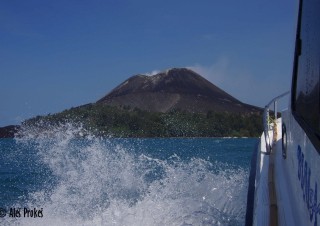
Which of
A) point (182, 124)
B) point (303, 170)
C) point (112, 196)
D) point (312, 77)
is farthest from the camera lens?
point (182, 124)

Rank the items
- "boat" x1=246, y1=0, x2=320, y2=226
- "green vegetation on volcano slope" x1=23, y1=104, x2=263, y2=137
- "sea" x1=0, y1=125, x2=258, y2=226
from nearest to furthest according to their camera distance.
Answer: "boat" x1=246, y1=0, x2=320, y2=226, "sea" x1=0, y1=125, x2=258, y2=226, "green vegetation on volcano slope" x1=23, y1=104, x2=263, y2=137

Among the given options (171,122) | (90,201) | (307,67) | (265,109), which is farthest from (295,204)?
(171,122)

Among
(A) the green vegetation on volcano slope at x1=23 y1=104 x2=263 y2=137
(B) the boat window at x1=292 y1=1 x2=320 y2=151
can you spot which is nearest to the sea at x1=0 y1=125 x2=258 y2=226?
(B) the boat window at x1=292 y1=1 x2=320 y2=151

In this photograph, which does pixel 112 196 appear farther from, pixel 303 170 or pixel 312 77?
pixel 312 77

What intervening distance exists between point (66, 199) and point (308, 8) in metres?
6.82

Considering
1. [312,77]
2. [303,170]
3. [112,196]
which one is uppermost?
[312,77]

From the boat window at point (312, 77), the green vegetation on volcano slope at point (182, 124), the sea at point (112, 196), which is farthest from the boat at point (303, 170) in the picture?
the green vegetation on volcano slope at point (182, 124)

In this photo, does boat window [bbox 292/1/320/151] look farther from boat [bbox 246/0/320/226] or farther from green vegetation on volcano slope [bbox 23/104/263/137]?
green vegetation on volcano slope [bbox 23/104/263/137]

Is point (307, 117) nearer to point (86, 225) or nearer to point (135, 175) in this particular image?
point (86, 225)

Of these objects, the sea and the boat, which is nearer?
the boat

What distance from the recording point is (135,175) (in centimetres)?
1180

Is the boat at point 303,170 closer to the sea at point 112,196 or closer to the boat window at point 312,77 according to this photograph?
the boat window at point 312,77

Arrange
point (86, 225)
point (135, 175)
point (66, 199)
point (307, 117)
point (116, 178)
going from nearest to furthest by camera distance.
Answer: point (307, 117)
point (86, 225)
point (66, 199)
point (116, 178)
point (135, 175)


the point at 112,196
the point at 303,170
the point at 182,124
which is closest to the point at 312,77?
the point at 303,170
